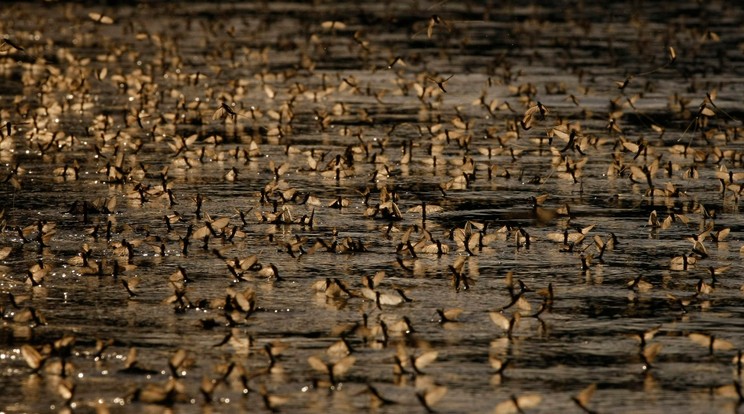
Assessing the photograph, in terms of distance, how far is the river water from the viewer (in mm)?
6297

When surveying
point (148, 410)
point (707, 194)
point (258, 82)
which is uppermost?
point (258, 82)

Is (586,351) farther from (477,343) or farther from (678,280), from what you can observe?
(678,280)

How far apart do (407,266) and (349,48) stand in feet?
40.7

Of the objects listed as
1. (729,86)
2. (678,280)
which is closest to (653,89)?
(729,86)

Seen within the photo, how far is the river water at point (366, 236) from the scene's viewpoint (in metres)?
6.30

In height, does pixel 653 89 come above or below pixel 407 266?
above

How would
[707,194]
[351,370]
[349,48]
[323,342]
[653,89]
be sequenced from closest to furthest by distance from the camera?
[351,370]
[323,342]
[707,194]
[653,89]
[349,48]

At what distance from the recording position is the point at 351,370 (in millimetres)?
6371

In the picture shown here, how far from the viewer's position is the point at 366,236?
927cm

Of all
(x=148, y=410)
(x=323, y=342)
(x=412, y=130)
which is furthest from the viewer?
(x=412, y=130)

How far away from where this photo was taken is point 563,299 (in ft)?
25.3

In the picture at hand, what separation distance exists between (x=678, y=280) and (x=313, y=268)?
6.11ft

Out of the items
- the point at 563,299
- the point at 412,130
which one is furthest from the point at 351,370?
the point at 412,130

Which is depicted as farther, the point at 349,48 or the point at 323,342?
the point at 349,48
